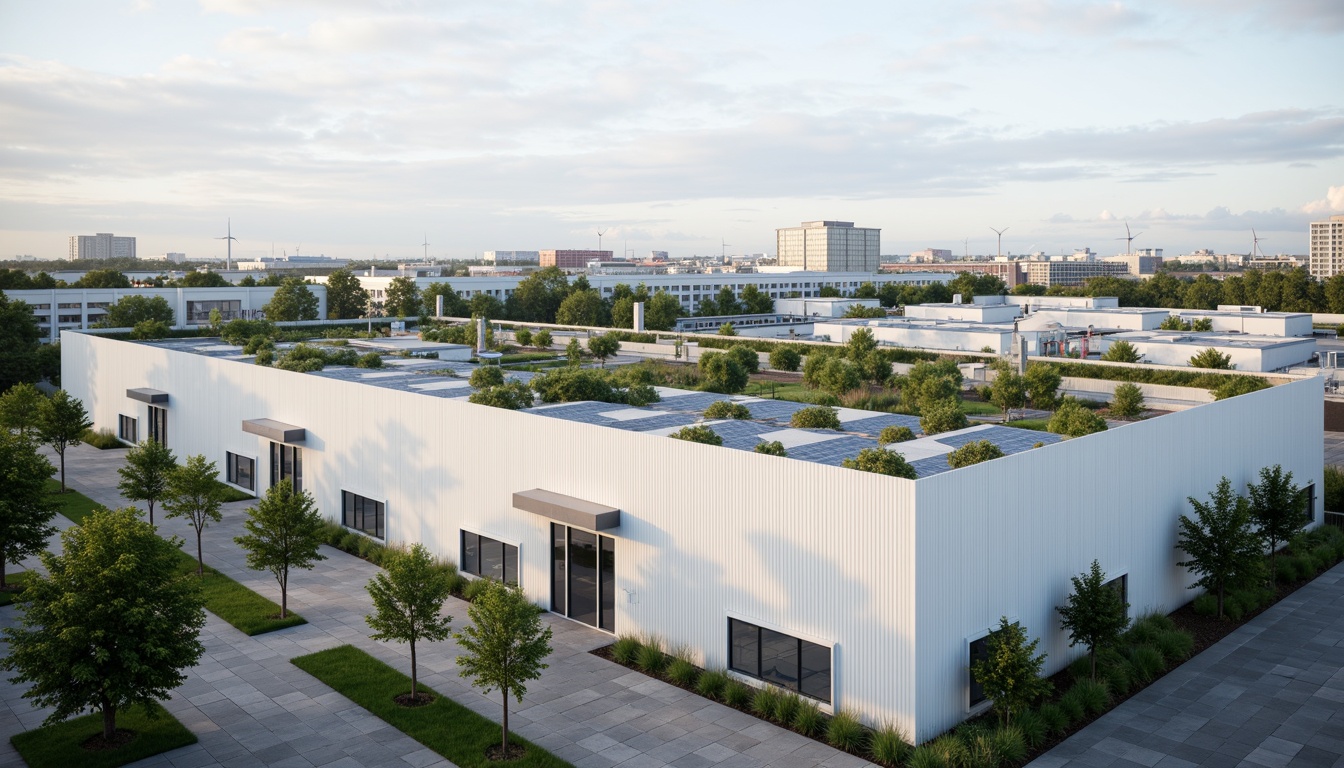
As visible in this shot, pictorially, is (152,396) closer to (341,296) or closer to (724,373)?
(724,373)

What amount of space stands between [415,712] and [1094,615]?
39.5ft

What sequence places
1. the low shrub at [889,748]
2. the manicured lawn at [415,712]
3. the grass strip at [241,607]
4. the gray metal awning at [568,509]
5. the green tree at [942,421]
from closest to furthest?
the low shrub at [889,748], the manicured lawn at [415,712], the gray metal awning at [568,509], the grass strip at [241,607], the green tree at [942,421]

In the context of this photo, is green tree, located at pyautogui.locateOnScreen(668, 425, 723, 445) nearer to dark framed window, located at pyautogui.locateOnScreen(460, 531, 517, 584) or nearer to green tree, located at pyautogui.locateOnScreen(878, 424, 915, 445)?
green tree, located at pyautogui.locateOnScreen(878, 424, 915, 445)

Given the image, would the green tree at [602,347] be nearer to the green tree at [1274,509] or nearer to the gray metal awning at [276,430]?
the gray metal awning at [276,430]

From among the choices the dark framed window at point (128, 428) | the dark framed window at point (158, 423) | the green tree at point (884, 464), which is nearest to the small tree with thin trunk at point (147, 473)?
the dark framed window at point (158, 423)

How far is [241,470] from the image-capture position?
115 ft

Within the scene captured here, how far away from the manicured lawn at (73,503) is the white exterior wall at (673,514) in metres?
7.35

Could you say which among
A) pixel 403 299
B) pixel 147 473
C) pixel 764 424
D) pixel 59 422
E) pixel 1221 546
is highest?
pixel 403 299

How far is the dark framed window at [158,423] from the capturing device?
40.2 m

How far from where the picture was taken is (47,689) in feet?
49.8

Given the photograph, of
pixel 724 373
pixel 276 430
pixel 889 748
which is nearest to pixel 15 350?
pixel 276 430

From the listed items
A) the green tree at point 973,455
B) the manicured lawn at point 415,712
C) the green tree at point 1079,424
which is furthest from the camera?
the green tree at point 1079,424

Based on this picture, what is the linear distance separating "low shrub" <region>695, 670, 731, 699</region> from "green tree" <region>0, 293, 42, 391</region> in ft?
180

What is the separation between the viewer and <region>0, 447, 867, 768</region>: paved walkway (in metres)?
15.6
